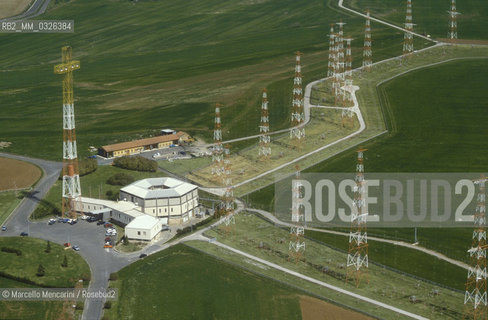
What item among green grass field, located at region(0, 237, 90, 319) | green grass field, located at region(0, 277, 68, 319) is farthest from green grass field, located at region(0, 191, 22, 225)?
green grass field, located at region(0, 277, 68, 319)

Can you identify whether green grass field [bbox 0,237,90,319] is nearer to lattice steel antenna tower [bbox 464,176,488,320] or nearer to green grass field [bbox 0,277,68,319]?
green grass field [bbox 0,277,68,319]

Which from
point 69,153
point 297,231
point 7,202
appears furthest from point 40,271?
point 297,231

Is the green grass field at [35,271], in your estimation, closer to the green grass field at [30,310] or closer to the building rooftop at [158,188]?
the green grass field at [30,310]

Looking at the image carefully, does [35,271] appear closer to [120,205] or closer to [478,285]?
[120,205]

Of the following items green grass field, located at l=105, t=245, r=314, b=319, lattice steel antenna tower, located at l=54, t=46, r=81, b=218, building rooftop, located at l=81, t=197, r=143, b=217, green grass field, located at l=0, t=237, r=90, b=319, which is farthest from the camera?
building rooftop, located at l=81, t=197, r=143, b=217

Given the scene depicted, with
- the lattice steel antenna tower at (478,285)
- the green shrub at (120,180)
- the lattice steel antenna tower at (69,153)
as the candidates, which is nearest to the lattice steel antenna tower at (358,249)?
the lattice steel antenna tower at (478,285)

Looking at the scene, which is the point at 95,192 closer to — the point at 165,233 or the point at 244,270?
the point at 165,233
